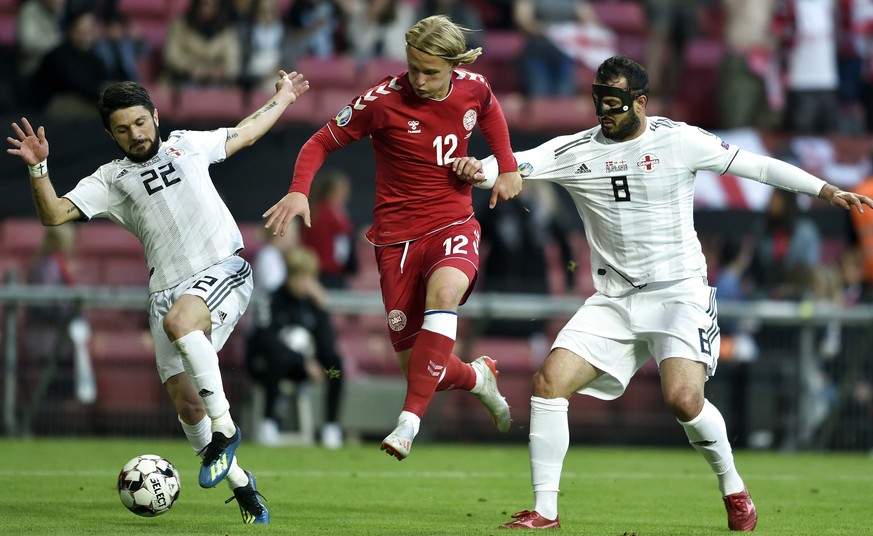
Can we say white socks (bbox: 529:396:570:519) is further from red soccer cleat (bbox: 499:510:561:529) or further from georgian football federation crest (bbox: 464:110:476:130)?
georgian football federation crest (bbox: 464:110:476:130)

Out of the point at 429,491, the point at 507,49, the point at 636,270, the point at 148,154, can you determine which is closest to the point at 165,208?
the point at 148,154

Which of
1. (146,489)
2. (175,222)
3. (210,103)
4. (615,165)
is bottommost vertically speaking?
(146,489)

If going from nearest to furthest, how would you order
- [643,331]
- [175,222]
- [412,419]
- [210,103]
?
[412,419] → [643,331] → [175,222] → [210,103]

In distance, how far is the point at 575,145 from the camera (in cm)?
809

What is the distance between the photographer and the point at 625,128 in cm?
793

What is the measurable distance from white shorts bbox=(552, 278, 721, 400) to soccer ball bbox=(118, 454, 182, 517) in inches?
88.4

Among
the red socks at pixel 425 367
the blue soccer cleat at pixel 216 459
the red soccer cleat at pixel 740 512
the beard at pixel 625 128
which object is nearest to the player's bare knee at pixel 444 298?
the red socks at pixel 425 367

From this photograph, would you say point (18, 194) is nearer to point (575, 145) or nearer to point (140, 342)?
point (140, 342)

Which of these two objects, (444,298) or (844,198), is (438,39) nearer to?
(444,298)

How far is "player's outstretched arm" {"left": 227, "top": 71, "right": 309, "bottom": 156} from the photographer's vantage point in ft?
27.4

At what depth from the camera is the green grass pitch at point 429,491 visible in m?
7.80

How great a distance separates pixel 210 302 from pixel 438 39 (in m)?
1.92

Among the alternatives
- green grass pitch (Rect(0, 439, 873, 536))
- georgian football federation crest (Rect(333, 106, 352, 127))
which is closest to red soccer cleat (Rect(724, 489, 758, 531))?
green grass pitch (Rect(0, 439, 873, 536))

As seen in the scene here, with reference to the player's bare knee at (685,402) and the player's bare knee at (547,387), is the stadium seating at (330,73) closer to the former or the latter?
the player's bare knee at (547,387)
